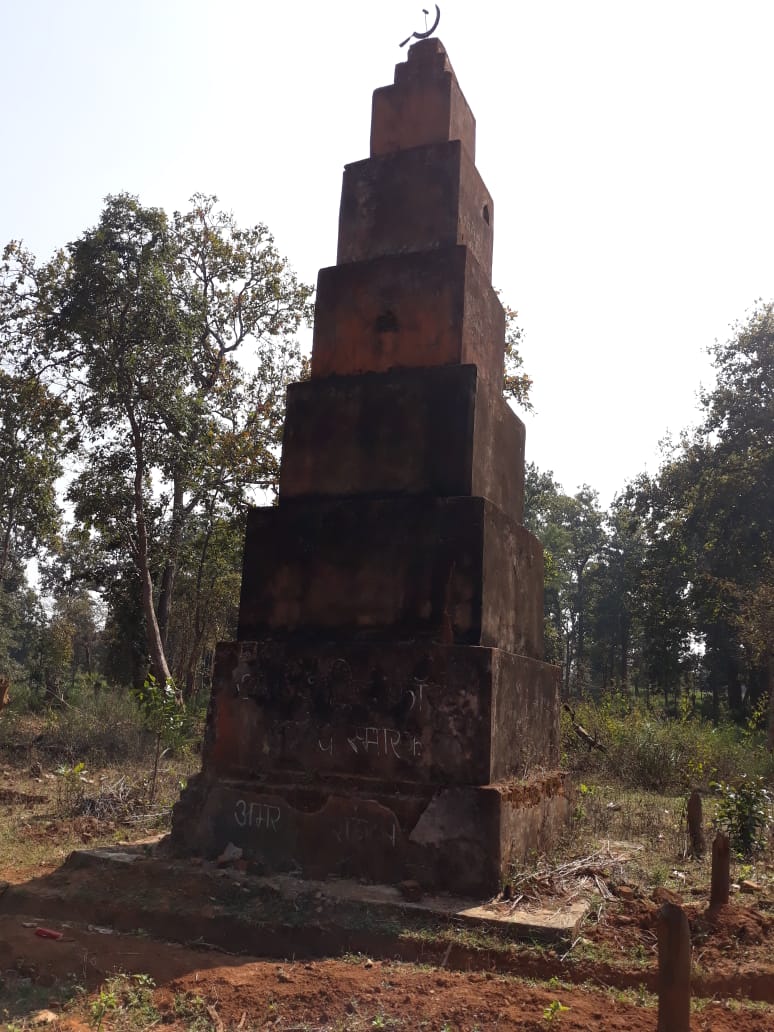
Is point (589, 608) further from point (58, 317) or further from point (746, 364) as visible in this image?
point (58, 317)

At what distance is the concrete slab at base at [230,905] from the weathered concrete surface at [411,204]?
4.26 meters

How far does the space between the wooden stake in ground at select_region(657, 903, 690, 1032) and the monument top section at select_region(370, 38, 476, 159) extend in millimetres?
5494

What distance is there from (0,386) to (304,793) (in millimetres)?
11133

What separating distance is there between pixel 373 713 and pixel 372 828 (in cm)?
65

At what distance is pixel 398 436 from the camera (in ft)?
18.4

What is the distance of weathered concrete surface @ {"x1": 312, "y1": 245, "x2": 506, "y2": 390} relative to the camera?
228 inches

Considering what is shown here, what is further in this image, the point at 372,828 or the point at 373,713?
the point at 373,713

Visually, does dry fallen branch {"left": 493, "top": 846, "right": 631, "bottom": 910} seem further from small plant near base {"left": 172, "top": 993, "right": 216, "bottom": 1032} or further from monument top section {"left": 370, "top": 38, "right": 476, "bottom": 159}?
monument top section {"left": 370, "top": 38, "right": 476, "bottom": 159}

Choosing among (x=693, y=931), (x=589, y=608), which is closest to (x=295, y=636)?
(x=693, y=931)

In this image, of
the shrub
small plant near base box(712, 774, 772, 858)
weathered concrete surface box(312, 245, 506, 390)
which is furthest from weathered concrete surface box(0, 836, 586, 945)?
the shrub

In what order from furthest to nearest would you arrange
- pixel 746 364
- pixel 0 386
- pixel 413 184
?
pixel 746 364
pixel 0 386
pixel 413 184

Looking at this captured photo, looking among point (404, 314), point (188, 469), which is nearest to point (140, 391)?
point (188, 469)

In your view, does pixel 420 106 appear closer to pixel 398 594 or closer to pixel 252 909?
pixel 398 594

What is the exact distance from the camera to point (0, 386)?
45.0ft
